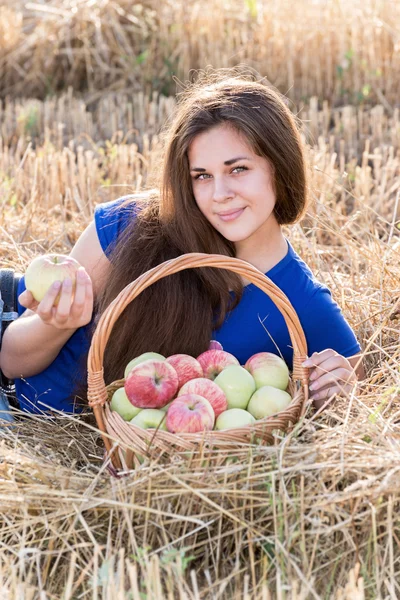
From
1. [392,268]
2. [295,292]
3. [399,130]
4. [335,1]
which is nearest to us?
[295,292]

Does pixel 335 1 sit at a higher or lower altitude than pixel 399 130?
higher

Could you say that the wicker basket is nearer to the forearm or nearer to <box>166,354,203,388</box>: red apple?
<box>166,354,203,388</box>: red apple

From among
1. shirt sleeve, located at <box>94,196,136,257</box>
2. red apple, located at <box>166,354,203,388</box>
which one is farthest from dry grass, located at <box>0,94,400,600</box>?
shirt sleeve, located at <box>94,196,136,257</box>

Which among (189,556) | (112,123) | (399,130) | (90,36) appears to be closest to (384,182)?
(399,130)

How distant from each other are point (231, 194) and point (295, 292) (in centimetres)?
38

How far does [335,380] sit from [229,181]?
0.65 meters

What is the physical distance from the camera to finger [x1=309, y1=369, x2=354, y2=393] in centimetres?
231

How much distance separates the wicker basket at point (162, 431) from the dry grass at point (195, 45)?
433 cm

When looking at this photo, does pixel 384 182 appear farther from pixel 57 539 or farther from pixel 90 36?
pixel 90 36

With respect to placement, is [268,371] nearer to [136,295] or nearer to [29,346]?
[136,295]

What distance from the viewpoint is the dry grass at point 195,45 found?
636 cm

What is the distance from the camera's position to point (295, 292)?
2611mm

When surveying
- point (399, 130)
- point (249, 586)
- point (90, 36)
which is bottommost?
point (249, 586)

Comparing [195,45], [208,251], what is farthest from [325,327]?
[195,45]
